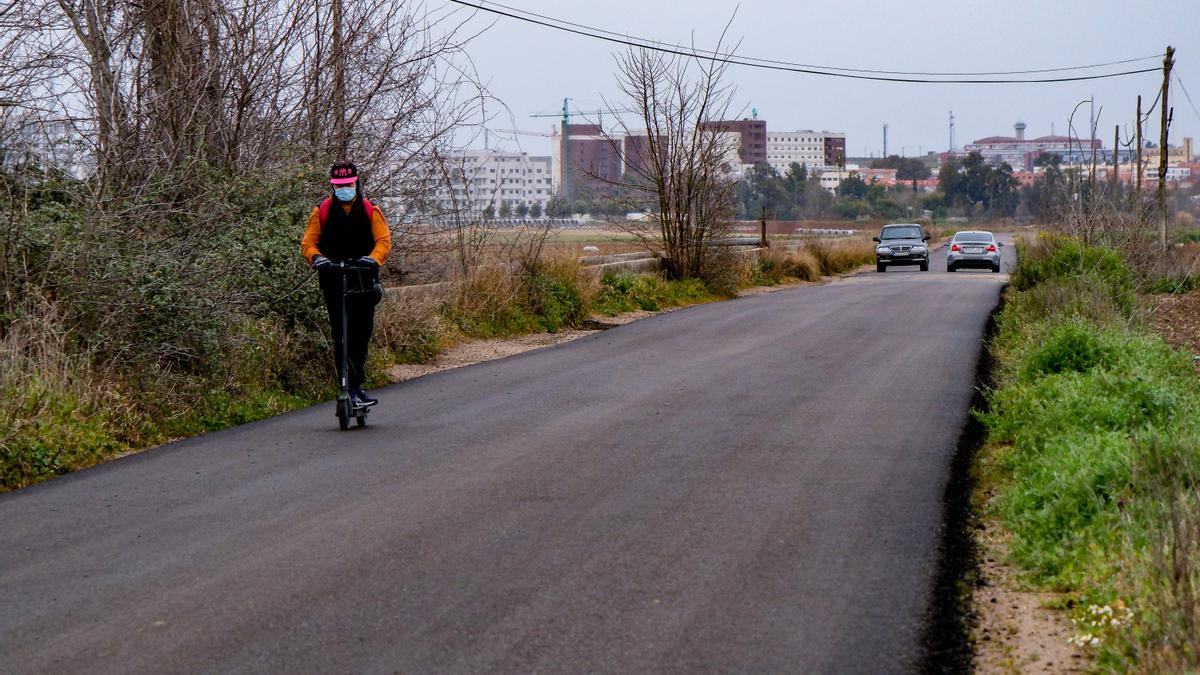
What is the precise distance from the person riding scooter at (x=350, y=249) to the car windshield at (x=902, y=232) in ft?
123

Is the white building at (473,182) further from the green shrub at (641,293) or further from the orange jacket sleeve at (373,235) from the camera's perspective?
the orange jacket sleeve at (373,235)

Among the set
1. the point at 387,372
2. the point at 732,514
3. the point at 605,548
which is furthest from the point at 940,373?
the point at 605,548

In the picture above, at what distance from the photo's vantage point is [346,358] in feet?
32.8

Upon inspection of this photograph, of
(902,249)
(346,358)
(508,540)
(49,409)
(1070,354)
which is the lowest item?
(902,249)

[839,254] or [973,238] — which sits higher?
[973,238]

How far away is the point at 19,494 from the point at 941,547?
5.20 metres

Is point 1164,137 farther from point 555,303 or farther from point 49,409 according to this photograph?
point 49,409

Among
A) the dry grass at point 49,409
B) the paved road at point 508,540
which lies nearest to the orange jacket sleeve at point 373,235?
the paved road at point 508,540

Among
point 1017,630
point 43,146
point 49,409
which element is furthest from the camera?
point 43,146

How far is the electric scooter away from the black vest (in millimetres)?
125

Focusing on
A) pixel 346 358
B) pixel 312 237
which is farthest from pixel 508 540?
pixel 312 237

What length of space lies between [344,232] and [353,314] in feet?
2.11

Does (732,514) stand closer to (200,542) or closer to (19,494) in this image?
(200,542)

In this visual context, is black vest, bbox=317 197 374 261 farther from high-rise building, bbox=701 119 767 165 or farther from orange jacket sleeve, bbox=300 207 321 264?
high-rise building, bbox=701 119 767 165
